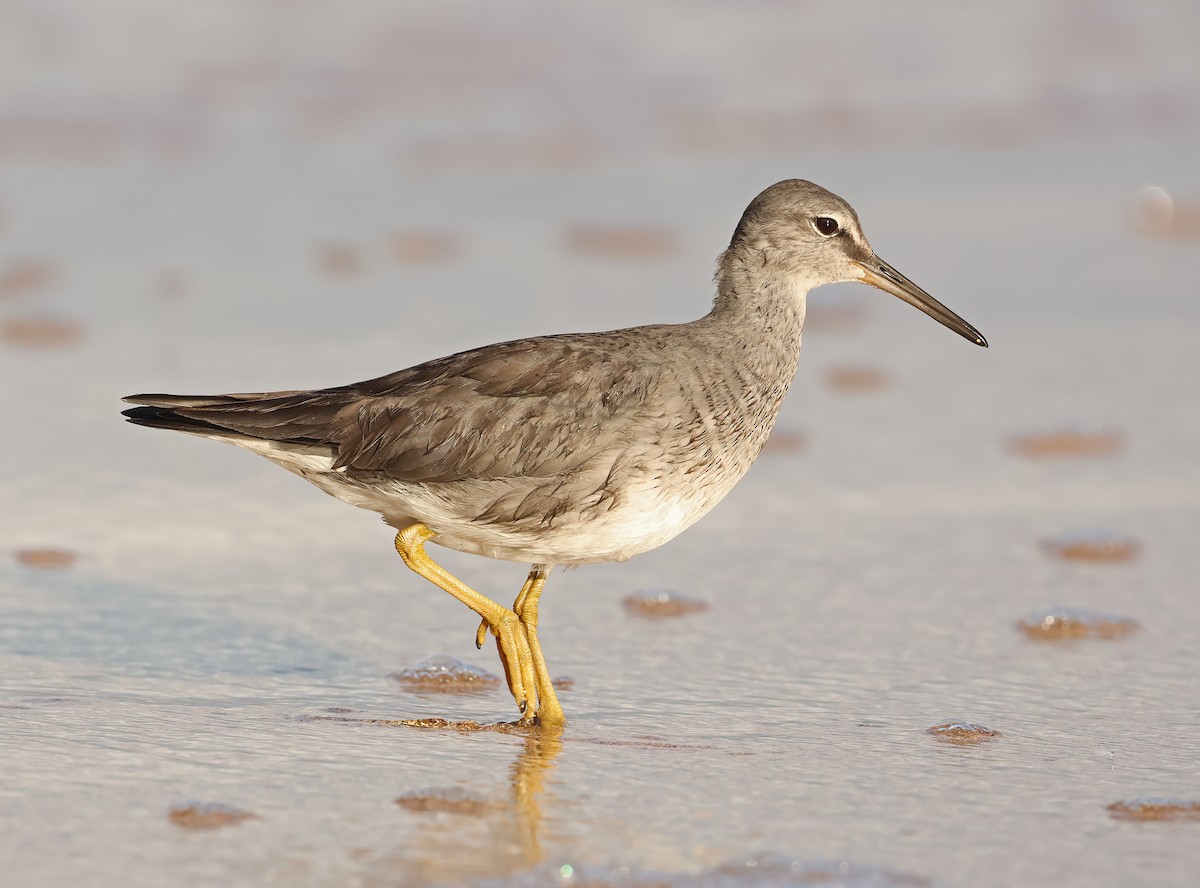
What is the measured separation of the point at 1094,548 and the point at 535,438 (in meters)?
2.66

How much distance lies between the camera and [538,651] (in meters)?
5.91

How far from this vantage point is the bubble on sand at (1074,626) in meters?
6.55

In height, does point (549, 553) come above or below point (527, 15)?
below

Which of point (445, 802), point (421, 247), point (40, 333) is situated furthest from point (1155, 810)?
point (421, 247)

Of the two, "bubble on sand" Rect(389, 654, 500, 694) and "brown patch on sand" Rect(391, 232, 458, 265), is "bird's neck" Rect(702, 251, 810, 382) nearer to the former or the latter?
"bubble on sand" Rect(389, 654, 500, 694)

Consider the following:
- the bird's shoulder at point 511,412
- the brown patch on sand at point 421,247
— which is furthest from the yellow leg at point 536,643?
the brown patch on sand at point 421,247

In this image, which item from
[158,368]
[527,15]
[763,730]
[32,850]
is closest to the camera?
[32,850]

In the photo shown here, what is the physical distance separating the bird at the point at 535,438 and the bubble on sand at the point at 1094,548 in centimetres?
174

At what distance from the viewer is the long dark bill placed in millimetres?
6578

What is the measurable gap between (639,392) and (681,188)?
7355 millimetres

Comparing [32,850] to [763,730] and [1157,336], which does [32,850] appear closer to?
Result: [763,730]

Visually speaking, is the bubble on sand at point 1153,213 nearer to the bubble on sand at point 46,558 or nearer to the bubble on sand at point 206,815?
the bubble on sand at point 46,558

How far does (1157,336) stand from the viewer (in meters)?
9.99

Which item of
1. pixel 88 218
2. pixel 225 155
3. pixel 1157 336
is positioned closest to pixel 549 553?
pixel 1157 336
